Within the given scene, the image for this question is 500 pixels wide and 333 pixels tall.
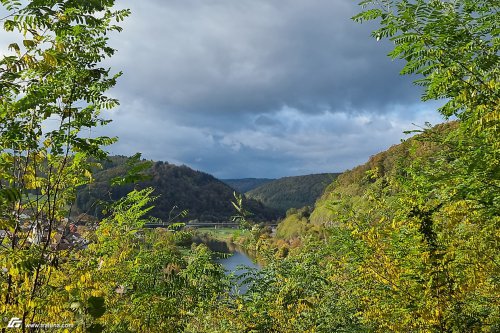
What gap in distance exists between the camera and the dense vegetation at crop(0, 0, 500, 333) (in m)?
4.73

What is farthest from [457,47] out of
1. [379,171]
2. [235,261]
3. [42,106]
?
[235,261]

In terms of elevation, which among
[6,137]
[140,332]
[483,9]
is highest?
[483,9]

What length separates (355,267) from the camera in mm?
9898

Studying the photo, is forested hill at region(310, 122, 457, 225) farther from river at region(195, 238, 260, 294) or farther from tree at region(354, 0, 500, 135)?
river at region(195, 238, 260, 294)

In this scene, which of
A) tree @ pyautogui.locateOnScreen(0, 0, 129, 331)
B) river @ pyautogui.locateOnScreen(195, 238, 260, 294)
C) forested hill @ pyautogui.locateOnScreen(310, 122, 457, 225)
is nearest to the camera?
tree @ pyautogui.locateOnScreen(0, 0, 129, 331)

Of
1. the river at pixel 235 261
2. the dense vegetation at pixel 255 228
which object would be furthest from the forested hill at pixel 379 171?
the river at pixel 235 261

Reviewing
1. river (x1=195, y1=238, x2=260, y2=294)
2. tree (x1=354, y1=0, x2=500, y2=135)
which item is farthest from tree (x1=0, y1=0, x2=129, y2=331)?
river (x1=195, y1=238, x2=260, y2=294)

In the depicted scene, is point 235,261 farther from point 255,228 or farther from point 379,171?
point 255,228

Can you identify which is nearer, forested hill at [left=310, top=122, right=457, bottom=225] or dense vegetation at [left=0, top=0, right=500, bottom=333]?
dense vegetation at [left=0, top=0, right=500, bottom=333]

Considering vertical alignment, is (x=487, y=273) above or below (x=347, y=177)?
below

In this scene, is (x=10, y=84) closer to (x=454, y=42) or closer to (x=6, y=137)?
(x=6, y=137)

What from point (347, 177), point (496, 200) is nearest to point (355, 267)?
point (496, 200)

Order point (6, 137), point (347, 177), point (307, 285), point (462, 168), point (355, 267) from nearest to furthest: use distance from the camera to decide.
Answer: point (6, 137)
point (462, 168)
point (355, 267)
point (307, 285)
point (347, 177)

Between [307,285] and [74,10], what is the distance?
32.8 feet
